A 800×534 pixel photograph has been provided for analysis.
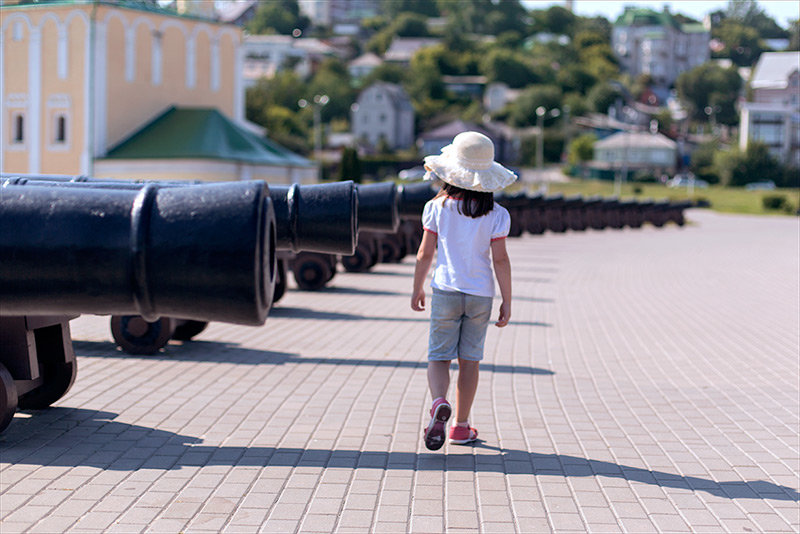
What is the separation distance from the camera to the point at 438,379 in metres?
5.97

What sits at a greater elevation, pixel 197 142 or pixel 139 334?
pixel 197 142

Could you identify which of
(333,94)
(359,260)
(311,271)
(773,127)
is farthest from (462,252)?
(333,94)

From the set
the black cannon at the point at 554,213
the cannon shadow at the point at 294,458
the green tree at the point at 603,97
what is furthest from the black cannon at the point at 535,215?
the green tree at the point at 603,97

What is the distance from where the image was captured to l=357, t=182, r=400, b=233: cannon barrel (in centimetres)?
1099

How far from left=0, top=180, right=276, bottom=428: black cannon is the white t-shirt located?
2.47 m

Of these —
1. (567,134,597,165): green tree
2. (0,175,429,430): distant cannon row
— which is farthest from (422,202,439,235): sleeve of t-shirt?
(567,134,597,165): green tree

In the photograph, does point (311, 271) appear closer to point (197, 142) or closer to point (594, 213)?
point (197, 142)

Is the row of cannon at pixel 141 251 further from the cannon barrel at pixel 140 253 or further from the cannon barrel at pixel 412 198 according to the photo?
the cannon barrel at pixel 412 198

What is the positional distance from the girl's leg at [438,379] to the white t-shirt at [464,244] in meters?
0.41

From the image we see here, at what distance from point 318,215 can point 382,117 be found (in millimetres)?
133368

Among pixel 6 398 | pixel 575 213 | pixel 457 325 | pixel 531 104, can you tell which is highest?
pixel 531 104

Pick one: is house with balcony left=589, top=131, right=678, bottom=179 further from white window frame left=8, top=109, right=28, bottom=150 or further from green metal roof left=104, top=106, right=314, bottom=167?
white window frame left=8, top=109, right=28, bottom=150

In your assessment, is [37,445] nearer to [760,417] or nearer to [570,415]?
[570,415]

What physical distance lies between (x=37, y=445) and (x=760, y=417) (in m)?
4.29
